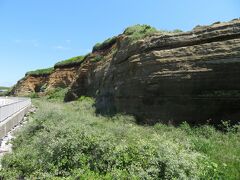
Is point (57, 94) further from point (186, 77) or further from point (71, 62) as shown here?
point (186, 77)

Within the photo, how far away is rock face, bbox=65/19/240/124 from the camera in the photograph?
1352cm

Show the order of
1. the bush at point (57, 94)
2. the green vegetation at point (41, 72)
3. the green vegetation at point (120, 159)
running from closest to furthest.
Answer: the green vegetation at point (120, 159)
the bush at point (57, 94)
the green vegetation at point (41, 72)

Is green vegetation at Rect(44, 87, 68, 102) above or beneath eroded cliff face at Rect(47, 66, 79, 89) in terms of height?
beneath

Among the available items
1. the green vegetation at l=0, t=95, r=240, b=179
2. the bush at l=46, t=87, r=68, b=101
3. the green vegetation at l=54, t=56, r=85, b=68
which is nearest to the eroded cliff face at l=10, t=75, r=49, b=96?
the green vegetation at l=54, t=56, r=85, b=68

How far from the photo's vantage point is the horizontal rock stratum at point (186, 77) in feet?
44.3

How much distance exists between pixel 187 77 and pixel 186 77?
0.05 metres

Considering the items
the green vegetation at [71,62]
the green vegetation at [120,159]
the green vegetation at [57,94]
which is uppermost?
the green vegetation at [71,62]

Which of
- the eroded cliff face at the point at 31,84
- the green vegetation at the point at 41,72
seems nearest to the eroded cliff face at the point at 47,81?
the eroded cliff face at the point at 31,84

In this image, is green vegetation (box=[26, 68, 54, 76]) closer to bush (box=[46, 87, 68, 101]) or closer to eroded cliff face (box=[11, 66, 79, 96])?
eroded cliff face (box=[11, 66, 79, 96])

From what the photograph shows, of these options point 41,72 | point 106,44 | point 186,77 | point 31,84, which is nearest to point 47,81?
point 41,72

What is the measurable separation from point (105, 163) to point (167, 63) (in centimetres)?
852

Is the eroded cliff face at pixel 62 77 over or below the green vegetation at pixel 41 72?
below

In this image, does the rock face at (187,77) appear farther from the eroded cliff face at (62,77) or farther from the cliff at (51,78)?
the eroded cliff face at (62,77)

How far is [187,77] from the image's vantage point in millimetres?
14398
